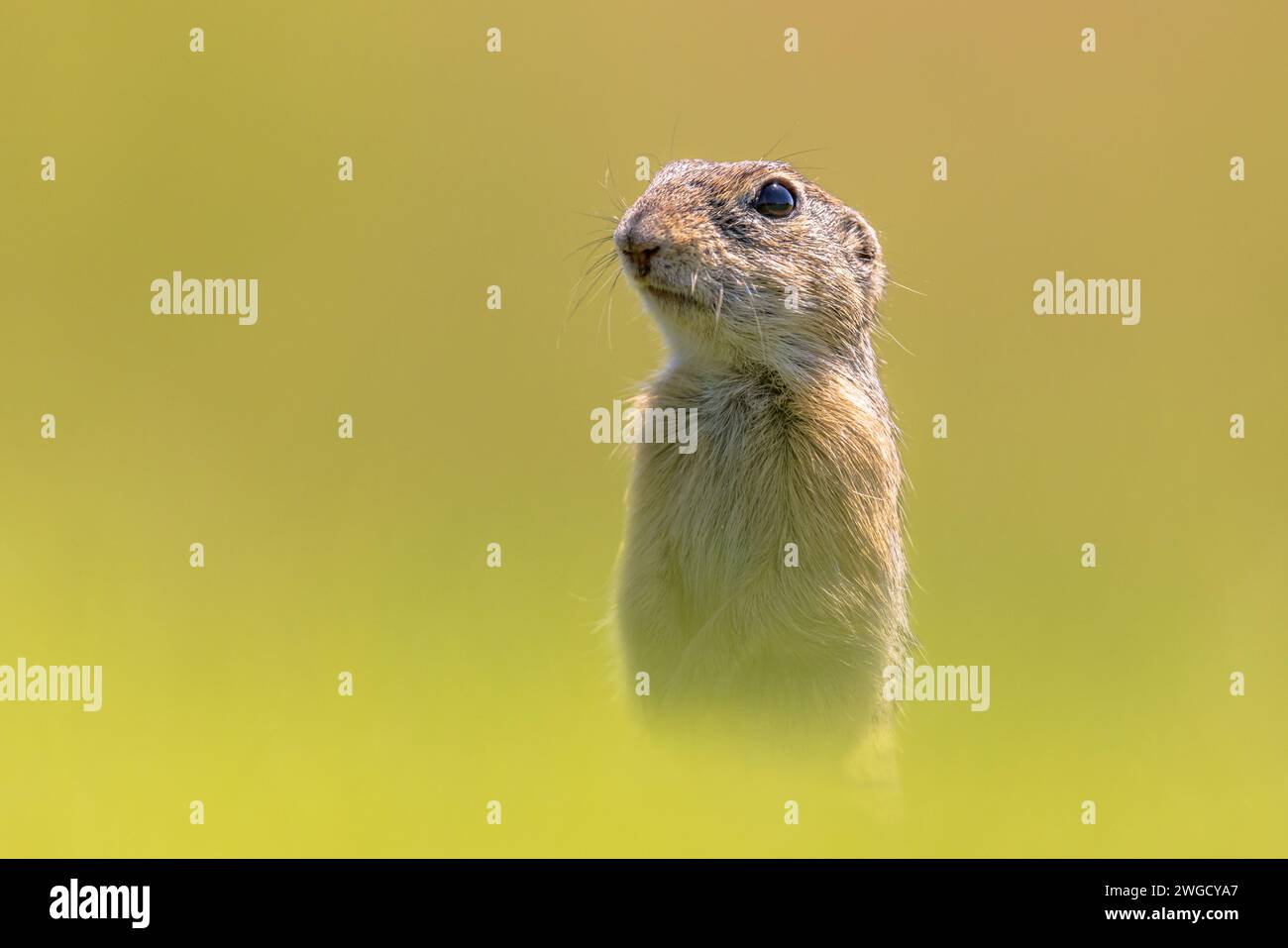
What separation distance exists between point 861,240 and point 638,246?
5.30 feet

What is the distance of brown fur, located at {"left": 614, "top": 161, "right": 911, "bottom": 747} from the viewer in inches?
257

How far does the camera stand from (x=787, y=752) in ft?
20.8

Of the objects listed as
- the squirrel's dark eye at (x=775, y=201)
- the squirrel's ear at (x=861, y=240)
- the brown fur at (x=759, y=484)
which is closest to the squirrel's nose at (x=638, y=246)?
the brown fur at (x=759, y=484)

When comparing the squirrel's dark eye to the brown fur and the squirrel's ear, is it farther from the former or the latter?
the squirrel's ear

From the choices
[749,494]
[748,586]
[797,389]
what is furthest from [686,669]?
[797,389]

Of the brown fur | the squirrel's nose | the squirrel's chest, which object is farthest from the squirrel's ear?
the squirrel's nose

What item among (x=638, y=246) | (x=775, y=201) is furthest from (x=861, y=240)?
(x=638, y=246)

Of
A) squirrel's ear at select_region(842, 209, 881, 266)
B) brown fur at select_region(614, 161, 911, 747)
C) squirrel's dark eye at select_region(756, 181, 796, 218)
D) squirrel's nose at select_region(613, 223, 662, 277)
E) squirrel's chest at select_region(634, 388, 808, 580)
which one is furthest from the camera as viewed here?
squirrel's ear at select_region(842, 209, 881, 266)

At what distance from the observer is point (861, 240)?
7375 mm

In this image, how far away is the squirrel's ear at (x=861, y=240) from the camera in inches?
287

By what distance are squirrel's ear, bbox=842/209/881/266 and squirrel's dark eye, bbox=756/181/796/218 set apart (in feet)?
1.52

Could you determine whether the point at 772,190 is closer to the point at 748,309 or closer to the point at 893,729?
the point at 748,309

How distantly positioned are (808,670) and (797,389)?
1.45 m

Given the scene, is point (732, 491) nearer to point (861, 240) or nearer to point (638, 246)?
point (638, 246)
